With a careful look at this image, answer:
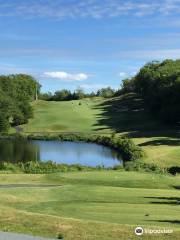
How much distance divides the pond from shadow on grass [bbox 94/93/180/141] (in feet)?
29.6

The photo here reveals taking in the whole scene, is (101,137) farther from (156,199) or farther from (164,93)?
(156,199)

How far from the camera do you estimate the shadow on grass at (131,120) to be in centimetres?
10059

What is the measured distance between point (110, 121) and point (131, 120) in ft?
16.2

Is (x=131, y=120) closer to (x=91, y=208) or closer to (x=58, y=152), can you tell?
(x=58, y=152)

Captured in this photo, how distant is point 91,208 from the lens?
2250 centimetres

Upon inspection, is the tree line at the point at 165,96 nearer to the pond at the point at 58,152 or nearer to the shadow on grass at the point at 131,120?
the shadow on grass at the point at 131,120

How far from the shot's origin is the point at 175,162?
6103cm

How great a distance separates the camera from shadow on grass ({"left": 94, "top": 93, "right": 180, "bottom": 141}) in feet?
330

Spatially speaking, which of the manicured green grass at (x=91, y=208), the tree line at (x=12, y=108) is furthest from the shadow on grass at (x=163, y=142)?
the tree line at (x=12, y=108)

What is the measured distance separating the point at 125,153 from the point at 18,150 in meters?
18.2

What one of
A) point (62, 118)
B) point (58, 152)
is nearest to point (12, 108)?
point (62, 118)

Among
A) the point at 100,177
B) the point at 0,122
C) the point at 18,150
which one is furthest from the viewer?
the point at 0,122

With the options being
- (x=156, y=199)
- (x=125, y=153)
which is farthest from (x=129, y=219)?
(x=125, y=153)

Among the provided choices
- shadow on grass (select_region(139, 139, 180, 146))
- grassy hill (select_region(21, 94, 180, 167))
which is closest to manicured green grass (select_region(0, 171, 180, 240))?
grassy hill (select_region(21, 94, 180, 167))
